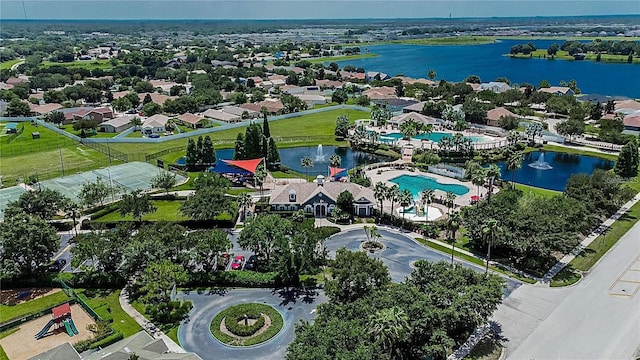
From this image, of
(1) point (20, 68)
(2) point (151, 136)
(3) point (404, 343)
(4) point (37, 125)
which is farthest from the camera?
(1) point (20, 68)

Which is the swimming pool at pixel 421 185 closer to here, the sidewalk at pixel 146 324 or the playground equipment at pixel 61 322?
the sidewalk at pixel 146 324

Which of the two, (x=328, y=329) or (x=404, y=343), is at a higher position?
(x=328, y=329)

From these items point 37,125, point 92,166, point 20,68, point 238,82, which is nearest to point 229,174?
point 92,166

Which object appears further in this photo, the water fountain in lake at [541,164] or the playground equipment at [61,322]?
the water fountain in lake at [541,164]

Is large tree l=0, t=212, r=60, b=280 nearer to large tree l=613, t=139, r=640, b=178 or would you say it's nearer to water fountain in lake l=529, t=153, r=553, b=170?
water fountain in lake l=529, t=153, r=553, b=170

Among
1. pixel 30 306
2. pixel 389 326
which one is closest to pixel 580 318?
pixel 389 326

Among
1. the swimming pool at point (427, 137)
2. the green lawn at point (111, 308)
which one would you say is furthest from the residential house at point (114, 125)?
the green lawn at point (111, 308)

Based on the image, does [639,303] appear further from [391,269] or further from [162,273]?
[162,273]
